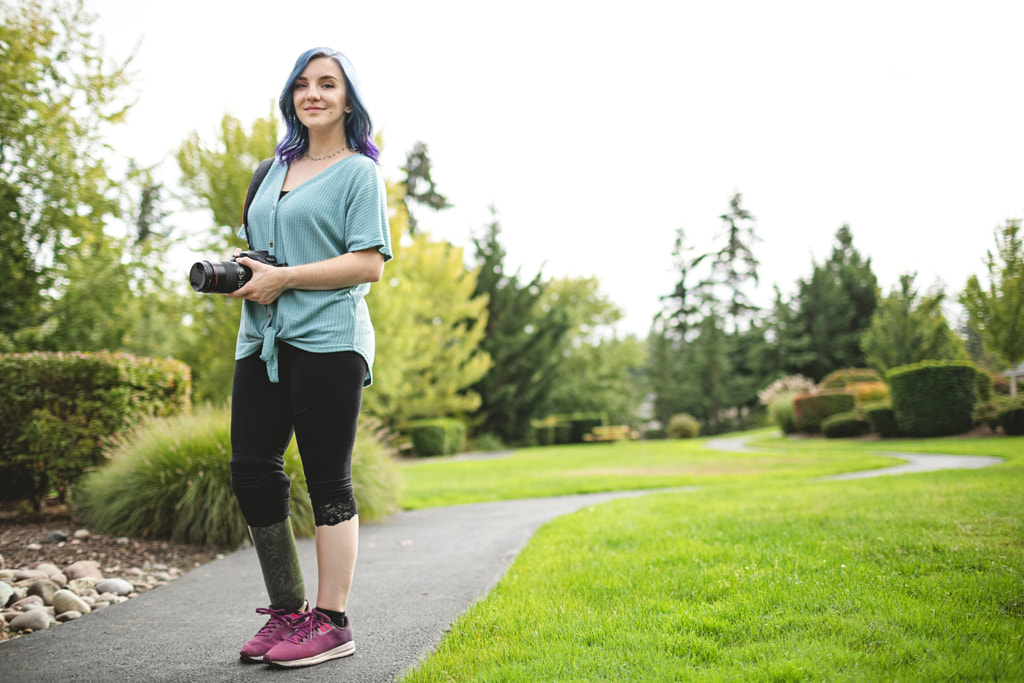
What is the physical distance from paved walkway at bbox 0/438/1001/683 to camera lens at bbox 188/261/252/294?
47.1 inches

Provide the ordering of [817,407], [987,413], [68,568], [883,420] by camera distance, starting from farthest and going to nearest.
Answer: [817,407] → [883,420] → [987,413] → [68,568]

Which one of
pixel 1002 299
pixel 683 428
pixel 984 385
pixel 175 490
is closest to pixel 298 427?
pixel 175 490

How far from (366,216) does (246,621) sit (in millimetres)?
1837

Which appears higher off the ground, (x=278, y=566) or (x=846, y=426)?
(x=278, y=566)

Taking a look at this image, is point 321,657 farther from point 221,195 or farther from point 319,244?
point 221,195

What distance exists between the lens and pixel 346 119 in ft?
7.14

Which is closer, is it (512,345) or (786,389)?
(512,345)

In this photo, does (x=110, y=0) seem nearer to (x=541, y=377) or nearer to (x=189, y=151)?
(x=189, y=151)

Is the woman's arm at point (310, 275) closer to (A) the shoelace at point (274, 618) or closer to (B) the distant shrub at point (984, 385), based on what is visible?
(A) the shoelace at point (274, 618)

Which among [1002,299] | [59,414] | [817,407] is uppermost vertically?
[1002,299]

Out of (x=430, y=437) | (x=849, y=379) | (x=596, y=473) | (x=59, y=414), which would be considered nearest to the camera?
(x=59, y=414)

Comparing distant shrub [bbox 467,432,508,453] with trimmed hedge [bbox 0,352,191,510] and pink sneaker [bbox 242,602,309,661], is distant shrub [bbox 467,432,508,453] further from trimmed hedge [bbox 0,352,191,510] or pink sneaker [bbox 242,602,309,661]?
pink sneaker [bbox 242,602,309,661]

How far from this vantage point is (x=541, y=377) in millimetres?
23078

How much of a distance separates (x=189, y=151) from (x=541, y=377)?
Answer: 14.8 m
